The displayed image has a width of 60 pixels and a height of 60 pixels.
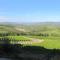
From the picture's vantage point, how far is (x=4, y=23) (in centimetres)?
981

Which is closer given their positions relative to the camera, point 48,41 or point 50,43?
point 50,43

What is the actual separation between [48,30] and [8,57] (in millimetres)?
2383

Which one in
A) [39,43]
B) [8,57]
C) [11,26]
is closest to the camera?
[8,57]

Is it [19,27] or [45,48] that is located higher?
[19,27]

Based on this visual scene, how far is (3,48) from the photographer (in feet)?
28.8

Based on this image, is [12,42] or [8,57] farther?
[12,42]

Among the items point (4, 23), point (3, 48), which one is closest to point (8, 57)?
point (3, 48)

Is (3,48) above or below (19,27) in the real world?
below

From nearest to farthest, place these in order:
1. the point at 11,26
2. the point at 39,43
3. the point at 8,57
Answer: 1. the point at 8,57
2. the point at 39,43
3. the point at 11,26

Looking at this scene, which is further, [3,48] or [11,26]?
[11,26]

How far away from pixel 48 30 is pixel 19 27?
4.09ft

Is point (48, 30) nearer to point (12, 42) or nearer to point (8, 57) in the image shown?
point (12, 42)

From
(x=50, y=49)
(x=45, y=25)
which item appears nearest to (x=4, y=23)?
(x=45, y=25)

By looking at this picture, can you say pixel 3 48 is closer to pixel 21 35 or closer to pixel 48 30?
pixel 21 35
